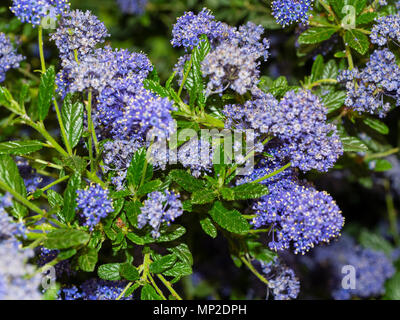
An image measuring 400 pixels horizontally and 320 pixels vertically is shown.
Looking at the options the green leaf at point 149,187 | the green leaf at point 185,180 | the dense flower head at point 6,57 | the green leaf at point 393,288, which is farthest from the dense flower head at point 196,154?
the green leaf at point 393,288

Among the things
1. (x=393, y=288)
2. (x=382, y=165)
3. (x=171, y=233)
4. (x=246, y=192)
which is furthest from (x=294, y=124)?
(x=393, y=288)

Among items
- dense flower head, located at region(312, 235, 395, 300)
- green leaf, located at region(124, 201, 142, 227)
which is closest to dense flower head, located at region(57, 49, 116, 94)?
green leaf, located at region(124, 201, 142, 227)

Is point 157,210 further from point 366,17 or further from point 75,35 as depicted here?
point 366,17

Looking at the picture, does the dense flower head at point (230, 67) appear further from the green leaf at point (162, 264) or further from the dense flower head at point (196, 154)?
the green leaf at point (162, 264)

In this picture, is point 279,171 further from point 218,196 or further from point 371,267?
point 371,267
